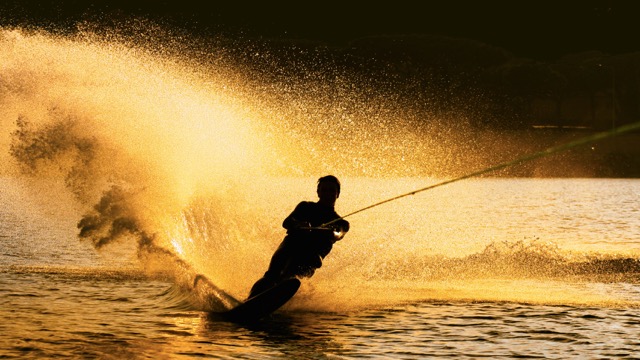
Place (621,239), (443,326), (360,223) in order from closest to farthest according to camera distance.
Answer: (443,326) < (621,239) < (360,223)

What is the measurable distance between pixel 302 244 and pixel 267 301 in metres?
1.07

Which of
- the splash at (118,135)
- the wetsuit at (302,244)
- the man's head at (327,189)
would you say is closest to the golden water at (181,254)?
the splash at (118,135)

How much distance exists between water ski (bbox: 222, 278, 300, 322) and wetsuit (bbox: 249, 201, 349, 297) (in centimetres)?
27

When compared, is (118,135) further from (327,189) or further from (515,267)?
(515,267)

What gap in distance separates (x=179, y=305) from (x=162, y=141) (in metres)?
7.25

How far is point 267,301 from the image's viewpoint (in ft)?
43.2

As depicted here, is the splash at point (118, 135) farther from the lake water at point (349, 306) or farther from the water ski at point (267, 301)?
the water ski at point (267, 301)

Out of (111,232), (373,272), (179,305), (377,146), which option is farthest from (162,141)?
(377,146)

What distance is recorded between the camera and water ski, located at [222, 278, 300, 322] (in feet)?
43.2

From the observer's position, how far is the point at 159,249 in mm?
17797

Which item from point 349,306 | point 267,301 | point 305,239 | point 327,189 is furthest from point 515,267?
point 267,301

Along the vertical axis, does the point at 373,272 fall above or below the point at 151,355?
above

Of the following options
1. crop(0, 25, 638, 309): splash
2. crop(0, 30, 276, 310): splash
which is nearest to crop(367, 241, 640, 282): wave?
crop(0, 25, 638, 309): splash

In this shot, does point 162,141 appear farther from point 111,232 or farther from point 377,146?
point 377,146
